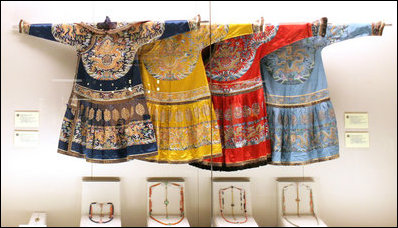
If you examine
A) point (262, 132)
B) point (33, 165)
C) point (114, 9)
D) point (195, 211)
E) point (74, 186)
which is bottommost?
point (195, 211)

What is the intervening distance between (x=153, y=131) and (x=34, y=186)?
609 mm

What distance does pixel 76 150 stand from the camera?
1.39 m

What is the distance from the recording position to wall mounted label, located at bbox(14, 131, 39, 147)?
139 centimetres

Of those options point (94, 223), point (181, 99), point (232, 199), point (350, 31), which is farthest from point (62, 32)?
point (350, 31)

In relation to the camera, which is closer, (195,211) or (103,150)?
(103,150)

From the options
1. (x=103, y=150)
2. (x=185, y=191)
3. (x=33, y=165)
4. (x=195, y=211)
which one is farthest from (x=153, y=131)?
(x=33, y=165)

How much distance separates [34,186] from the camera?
4.65 feet

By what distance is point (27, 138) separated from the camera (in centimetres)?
139

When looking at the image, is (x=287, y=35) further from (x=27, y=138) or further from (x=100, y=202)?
(x=27, y=138)

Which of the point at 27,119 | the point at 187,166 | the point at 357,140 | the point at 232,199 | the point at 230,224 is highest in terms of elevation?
the point at 27,119

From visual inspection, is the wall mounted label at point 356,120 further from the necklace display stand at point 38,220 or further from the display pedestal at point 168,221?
the necklace display stand at point 38,220

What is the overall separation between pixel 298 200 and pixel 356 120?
0.47 m

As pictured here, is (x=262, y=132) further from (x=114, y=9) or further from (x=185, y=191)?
(x=114, y=9)

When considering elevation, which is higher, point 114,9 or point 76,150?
point 114,9
